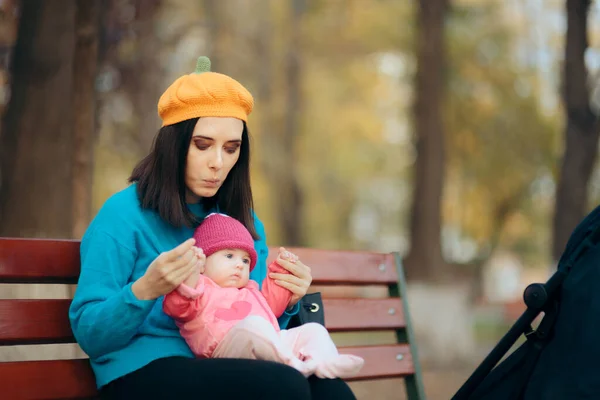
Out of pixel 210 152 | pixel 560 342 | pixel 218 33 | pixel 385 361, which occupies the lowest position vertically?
pixel 385 361

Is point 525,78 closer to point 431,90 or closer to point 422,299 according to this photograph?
point 431,90

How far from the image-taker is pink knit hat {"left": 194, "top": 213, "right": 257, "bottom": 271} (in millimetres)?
2963

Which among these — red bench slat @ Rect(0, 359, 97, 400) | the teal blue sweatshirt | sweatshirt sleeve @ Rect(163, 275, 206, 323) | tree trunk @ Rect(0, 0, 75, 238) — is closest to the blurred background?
tree trunk @ Rect(0, 0, 75, 238)

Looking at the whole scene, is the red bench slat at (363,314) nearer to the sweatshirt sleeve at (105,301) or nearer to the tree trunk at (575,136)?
the sweatshirt sleeve at (105,301)

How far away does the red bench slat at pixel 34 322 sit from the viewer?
2979 mm

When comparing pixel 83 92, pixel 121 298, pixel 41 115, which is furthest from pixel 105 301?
pixel 41 115

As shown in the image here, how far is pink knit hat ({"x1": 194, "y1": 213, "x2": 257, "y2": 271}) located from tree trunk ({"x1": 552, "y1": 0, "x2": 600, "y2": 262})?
310 inches

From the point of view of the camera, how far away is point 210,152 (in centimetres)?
314

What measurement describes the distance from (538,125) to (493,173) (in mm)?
1629

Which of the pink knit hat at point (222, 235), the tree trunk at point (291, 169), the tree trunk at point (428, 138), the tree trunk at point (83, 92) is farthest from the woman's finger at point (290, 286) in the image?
the tree trunk at point (291, 169)

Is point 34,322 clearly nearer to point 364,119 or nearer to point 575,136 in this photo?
point 575,136

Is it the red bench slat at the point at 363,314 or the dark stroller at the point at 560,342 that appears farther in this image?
the red bench slat at the point at 363,314

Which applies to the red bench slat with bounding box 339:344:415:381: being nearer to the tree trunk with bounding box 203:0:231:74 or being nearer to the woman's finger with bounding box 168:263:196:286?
the woman's finger with bounding box 168:263:196:286

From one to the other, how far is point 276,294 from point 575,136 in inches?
315
